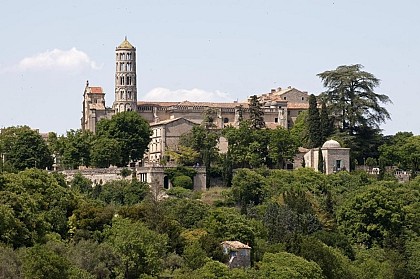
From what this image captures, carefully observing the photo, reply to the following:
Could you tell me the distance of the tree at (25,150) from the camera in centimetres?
8644

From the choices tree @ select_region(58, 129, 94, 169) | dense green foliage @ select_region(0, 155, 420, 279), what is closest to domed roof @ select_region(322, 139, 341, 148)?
dense green foliage @ select_region(0, 155, 420, 279)

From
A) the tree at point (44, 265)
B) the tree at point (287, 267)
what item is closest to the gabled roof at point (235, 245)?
the tree at point (287, 267)

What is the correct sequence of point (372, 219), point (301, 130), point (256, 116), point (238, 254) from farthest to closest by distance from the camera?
point (301, 130), point (256, 116), point (372, 219), point (238, 254)

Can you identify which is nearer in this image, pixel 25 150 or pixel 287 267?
pixel 287 267

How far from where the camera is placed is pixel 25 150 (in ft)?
285

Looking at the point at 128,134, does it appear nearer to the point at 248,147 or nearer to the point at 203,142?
the point at 203,142

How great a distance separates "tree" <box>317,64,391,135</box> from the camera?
3519 inches

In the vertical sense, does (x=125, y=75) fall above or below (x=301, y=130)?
above

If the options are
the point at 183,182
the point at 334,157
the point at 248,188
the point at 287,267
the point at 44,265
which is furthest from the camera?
the point at 334,157

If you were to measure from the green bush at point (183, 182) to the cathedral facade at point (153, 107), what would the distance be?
1275 cm

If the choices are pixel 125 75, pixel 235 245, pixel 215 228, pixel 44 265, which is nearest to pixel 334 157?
pixel 215 228

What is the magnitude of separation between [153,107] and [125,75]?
13.0 feet

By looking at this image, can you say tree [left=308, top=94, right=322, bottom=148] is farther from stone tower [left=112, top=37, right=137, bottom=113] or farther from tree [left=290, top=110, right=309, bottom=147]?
stone tower [left=112, top=37, right=137, bottom=113]

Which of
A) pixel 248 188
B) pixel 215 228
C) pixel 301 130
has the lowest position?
pixel 215 228
